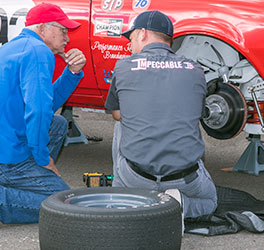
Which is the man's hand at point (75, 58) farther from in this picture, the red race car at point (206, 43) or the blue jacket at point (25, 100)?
the red race car at point (206, 43)

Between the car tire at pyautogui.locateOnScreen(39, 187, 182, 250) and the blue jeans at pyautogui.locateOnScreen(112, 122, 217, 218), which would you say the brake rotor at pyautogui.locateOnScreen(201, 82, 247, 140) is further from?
the car tire at pyautogui.locateOnScreen(39, 187, 182, 250)

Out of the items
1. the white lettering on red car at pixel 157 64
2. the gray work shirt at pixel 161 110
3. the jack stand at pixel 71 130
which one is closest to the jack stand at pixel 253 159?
the jack stand at pixel 71 130

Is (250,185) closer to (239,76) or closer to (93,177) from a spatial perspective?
(239,76)

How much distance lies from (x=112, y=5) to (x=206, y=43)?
0.85 meters

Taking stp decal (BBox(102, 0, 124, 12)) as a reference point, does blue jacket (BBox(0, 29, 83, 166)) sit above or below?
below

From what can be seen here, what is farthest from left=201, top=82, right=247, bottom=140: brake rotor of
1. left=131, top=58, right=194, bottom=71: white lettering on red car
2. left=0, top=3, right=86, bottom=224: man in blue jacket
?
left=0, top=3, right=86, bottom=224: man in blue jacket

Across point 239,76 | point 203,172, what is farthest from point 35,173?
point 239,76

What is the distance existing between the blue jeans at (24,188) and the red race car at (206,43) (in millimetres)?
1413

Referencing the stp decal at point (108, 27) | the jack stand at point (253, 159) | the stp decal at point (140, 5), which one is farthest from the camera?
the jack stand at point (253, 159)

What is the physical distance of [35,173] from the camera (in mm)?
3941

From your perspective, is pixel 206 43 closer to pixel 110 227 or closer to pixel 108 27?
pixel 108 27

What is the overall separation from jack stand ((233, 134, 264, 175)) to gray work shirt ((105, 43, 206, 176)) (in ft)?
6.95

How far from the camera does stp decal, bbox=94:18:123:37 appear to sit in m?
5.16

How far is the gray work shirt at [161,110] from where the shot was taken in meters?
3.52
